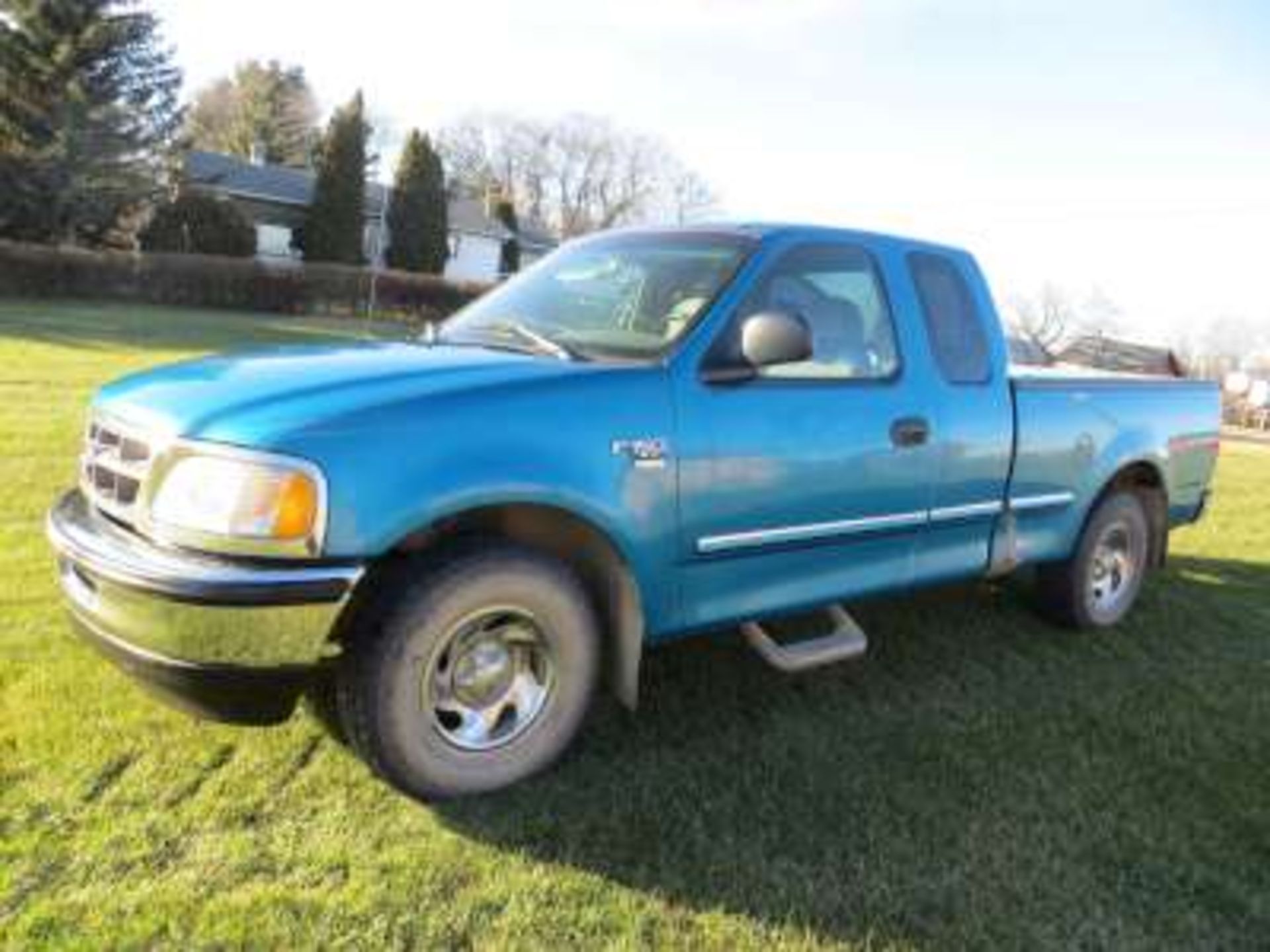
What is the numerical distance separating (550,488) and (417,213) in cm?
4271

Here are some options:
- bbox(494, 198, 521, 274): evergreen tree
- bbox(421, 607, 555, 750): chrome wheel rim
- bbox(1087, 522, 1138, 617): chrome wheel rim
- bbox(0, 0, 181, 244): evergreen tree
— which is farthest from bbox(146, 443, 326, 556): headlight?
bbox(494, 198, 521, 274): evergreen tree

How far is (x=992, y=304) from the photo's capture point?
16.8ft

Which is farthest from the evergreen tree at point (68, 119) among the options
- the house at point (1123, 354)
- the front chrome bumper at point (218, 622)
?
the front chrome bumper at point (218, 622)

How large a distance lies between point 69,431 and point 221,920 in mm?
7198

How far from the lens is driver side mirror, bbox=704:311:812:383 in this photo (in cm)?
366

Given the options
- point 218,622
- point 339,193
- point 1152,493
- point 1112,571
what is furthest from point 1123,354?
point 218,622

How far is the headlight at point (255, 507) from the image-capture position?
2896 millimetres

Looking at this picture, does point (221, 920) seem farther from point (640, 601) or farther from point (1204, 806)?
point (1204, 806)

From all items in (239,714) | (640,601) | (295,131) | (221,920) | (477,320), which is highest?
(295,131)

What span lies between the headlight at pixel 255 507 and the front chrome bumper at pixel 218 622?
0.06 meters

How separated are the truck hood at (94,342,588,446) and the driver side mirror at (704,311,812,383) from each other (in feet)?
1.69

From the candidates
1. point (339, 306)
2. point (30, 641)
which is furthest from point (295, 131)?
point (30, 641)

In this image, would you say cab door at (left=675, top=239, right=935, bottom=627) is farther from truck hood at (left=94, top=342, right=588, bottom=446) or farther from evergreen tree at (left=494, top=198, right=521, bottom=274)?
evergreen tree at (left=494, top=198, right=521, bottom=274)

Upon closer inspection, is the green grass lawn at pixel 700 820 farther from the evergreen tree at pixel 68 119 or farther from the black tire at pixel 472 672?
the evergreen tree at pixel 68 119
